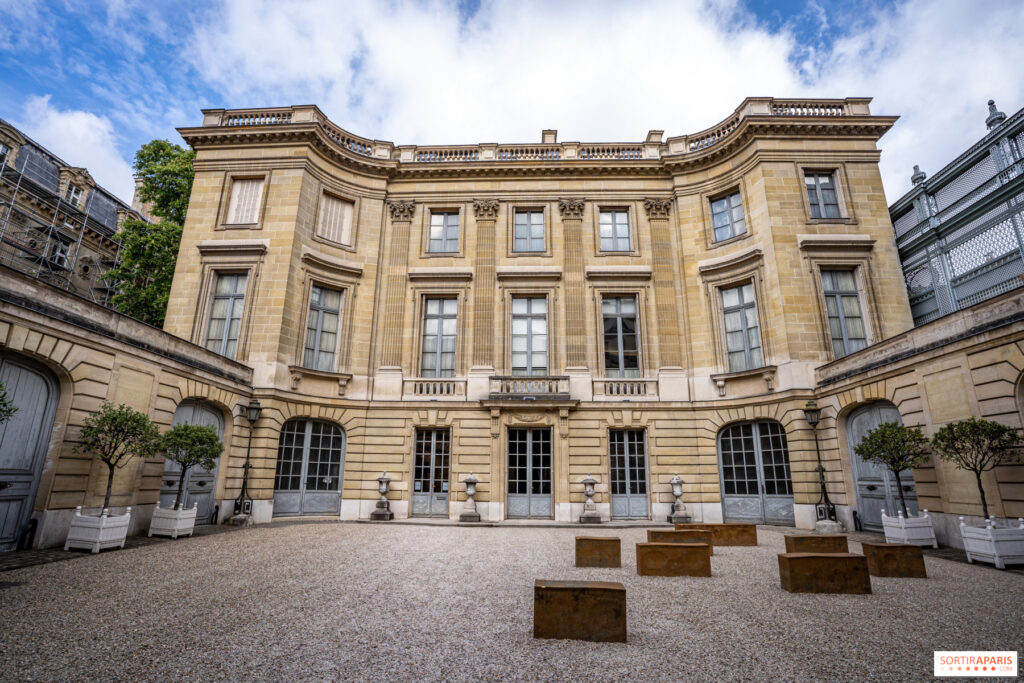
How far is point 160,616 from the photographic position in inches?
196

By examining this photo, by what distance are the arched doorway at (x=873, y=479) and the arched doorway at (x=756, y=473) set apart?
187 cm

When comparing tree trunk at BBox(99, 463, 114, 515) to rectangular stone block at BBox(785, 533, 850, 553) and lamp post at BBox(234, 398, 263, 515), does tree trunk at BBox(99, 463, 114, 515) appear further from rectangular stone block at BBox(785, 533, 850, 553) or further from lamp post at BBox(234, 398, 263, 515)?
rectangular stone block at BBox(785, 533, 850, 553)

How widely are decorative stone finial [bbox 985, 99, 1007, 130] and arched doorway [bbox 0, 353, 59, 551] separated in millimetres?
24529

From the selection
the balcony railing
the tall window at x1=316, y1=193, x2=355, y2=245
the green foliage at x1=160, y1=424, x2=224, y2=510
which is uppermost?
the tall window at x1=316, y1=193, x2=355, y2=245

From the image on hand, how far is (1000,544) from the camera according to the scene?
314 inches

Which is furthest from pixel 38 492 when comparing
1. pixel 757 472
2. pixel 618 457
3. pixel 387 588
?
pixel 757 472

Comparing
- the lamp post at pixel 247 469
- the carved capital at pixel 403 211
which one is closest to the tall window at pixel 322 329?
the lamp post at pixel 247 469

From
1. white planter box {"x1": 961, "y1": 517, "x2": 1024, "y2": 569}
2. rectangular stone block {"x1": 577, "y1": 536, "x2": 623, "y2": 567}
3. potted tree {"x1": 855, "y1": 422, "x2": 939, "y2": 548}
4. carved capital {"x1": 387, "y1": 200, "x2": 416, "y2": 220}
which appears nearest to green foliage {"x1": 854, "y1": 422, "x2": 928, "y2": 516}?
potted tree {"x1": 855, "y1": 422, "x2": 939, "y2": 548}

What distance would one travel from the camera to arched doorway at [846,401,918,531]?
477 inches

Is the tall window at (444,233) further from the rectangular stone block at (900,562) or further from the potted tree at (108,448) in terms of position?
the rectangular stone block at (900,562)

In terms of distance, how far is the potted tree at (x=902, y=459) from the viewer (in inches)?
399

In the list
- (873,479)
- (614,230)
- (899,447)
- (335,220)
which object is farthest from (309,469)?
(873,479)

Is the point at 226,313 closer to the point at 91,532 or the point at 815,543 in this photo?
the point at 91,532

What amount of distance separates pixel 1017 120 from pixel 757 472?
11.9 m
